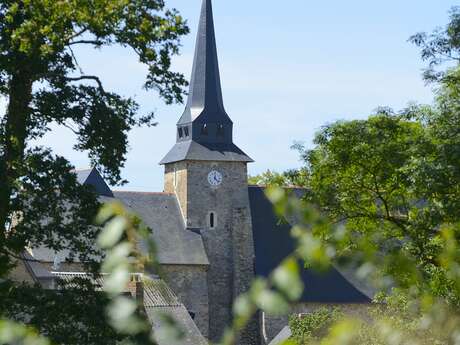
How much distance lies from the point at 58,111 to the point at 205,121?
3034 centimetres

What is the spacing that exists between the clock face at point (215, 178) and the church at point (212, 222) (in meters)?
0.05

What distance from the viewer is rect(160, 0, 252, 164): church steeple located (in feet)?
162

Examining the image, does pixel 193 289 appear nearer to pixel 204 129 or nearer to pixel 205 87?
pixel 204 129

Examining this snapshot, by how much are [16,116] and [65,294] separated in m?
3.65

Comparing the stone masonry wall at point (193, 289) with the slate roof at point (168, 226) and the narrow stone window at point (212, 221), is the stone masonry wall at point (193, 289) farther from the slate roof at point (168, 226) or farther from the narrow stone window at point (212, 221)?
the narrow stone window at point (212, 221)

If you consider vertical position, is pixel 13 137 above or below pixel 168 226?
below

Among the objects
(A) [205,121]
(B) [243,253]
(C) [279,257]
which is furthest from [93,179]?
(C) [279,257]

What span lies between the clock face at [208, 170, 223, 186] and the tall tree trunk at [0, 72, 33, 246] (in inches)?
1200

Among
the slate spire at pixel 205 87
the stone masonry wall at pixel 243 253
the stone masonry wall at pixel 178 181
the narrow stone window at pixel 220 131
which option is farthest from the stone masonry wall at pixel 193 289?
the slate spire at pixel 205 87

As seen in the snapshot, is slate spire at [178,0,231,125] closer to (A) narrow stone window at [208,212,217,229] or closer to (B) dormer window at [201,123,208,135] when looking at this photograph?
(B) dormer window at [201,123,208,135]

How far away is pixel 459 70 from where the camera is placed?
2180 cm

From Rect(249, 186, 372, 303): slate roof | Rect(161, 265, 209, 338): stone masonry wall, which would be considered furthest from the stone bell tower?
Rect(161, 265, 209, 338): stone masonry wall

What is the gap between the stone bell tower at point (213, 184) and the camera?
4753 cm

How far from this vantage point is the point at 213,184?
4912 centimetres
